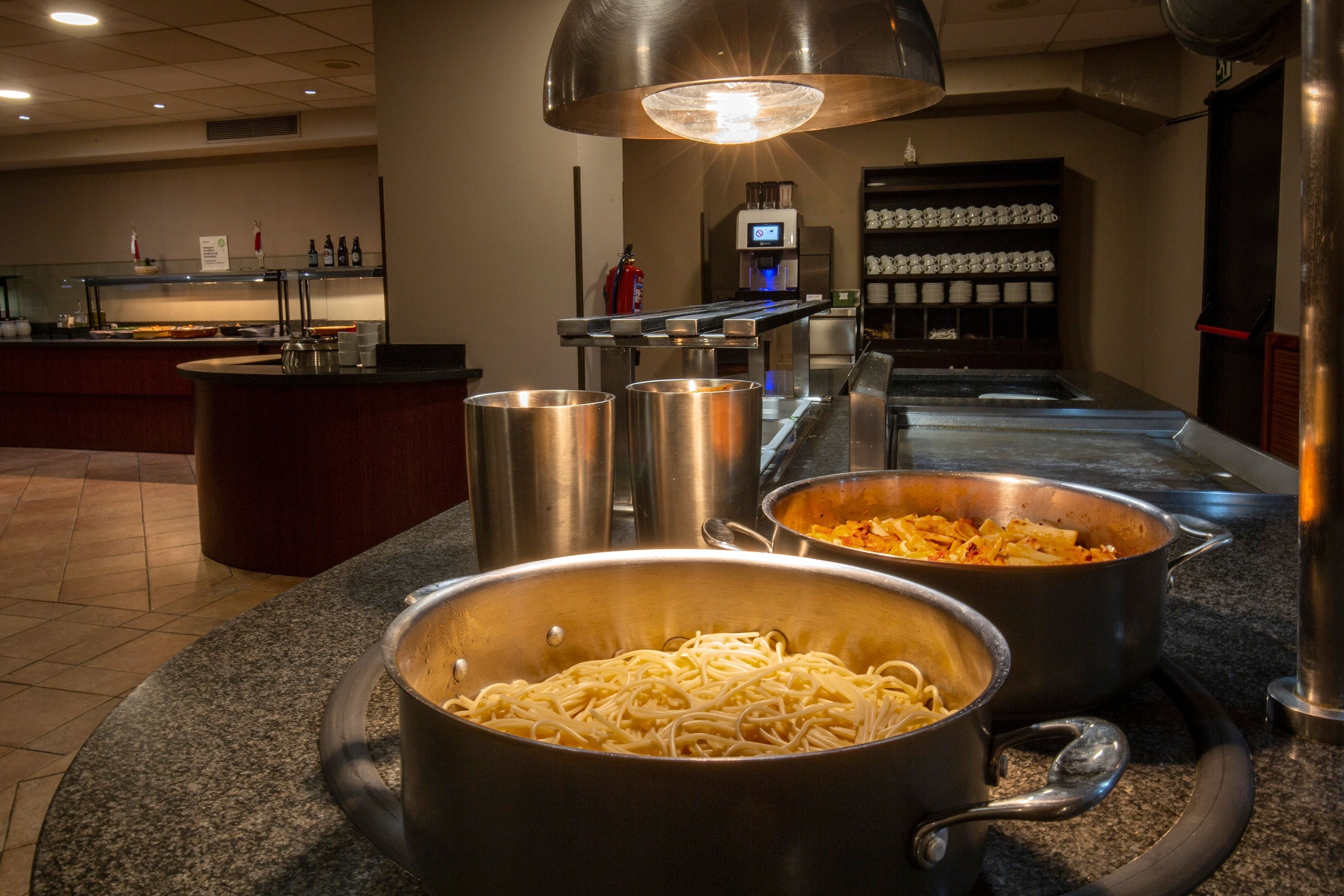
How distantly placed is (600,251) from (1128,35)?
4041 mm

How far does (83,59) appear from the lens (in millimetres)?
5957

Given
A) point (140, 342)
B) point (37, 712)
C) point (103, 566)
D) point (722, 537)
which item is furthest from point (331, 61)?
point (722, 537)

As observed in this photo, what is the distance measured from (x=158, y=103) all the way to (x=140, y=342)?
202cm

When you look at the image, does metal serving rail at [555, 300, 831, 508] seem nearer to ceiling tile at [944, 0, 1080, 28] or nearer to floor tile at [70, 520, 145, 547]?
floor tile at [70, 520, 145, 547]

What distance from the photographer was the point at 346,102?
755cm

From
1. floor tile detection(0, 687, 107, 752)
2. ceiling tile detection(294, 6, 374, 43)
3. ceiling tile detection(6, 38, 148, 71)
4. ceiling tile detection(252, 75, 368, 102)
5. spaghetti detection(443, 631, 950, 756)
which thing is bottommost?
floor tile detection(0, 687, 107, 752)

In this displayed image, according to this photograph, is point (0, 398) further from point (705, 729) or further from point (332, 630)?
point (705, 729)

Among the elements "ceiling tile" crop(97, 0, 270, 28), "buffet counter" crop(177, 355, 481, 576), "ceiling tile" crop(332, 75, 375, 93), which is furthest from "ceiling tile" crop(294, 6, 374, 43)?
"buffet counter" crop(177, 355, 481, 576)

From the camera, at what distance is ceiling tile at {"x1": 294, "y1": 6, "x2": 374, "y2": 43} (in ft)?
16.4

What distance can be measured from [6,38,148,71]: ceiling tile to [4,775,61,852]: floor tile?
197 inches

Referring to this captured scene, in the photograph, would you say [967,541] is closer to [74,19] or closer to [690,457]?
[690,457]

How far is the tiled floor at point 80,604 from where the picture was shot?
234 cm

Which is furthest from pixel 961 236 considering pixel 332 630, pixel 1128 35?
pixel 332 630

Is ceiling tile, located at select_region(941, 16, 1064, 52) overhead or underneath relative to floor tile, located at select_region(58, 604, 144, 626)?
overhead
